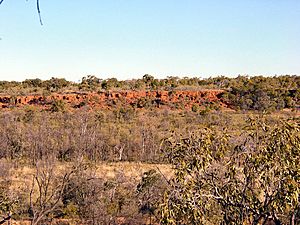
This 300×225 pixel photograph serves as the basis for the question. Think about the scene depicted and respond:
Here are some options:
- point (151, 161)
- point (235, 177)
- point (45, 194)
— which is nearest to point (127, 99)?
point (151, 161)

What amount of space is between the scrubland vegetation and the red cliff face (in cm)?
104

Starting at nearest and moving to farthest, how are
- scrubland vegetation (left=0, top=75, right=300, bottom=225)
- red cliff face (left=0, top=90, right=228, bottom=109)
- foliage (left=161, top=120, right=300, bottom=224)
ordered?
foliage (left=161, top=120, right=300, bottom=224)
scrubland vegetation (left=0, top=75, right=300, bottom=225)
red cliff face (left=0, top=90, right=228, bottom=109)

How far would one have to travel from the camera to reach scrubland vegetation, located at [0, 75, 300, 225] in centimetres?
567

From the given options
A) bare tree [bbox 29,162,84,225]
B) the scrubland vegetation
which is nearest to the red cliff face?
the scrubland vegetation

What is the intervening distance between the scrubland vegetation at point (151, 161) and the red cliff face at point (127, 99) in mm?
1036

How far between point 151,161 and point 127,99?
1679cm

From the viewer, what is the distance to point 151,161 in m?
26.8

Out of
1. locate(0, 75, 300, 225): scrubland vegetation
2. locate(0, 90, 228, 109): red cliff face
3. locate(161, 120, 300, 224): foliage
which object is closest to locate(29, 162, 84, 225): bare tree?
locate(0, 75, 300, 225): scrubland vegetation

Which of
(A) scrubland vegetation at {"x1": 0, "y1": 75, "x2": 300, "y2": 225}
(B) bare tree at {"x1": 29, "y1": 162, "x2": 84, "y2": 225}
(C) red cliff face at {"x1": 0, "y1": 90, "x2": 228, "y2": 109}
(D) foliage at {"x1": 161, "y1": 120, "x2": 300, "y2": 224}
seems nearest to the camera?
A: (B) bare tree at {"x1": 29, "y1": 162, "x2": 84, "y2": 225}

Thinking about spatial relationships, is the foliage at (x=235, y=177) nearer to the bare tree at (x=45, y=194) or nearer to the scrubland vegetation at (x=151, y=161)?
the scrubland vegetation at (x=151, y=161)

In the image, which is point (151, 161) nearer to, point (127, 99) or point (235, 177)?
point (127, 99)

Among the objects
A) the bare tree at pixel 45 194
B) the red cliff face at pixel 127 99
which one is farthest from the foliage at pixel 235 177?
the red cliff face at pixel 127 99

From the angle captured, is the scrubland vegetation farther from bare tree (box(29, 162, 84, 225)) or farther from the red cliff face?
the red cliff face

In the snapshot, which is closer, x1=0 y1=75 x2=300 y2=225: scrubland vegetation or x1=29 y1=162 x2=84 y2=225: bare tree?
x1=29 y1=162 x2=84 y2=225: bare tree
